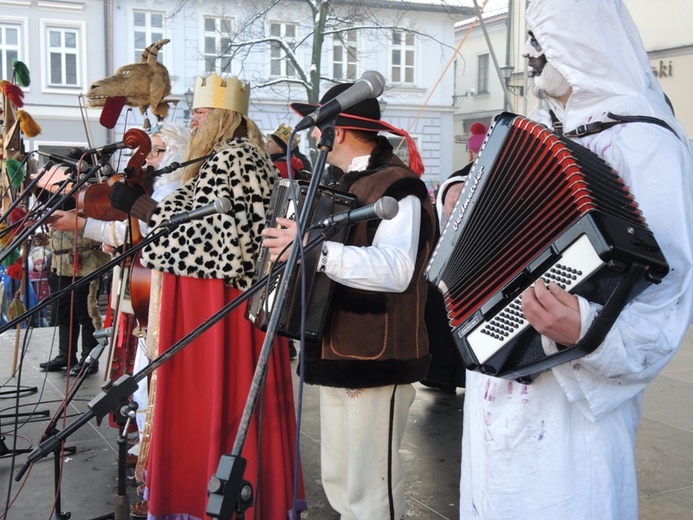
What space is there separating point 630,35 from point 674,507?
282cm

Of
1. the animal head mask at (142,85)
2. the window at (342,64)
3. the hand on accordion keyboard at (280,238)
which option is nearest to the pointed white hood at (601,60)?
the hand on accordion keyboard at (280,238)

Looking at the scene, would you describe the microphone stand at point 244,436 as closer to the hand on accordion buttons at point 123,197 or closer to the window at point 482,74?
the hand on accordion buttons at point 123,197

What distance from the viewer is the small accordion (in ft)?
9.14

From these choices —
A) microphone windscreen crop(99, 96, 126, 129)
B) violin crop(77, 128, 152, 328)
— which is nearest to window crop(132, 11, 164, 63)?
microphone windscreen crop(99, 96, 126, 129)

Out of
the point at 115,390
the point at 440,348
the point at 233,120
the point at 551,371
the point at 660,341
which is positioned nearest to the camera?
the point at 660,341

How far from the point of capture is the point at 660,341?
1.85m

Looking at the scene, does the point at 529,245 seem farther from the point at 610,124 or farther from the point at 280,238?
the point at 280,238

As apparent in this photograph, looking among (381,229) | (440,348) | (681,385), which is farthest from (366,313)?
(681,385)

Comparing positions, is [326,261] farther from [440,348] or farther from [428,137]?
[428,137]

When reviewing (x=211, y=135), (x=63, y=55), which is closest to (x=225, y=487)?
(x=211, y=135)

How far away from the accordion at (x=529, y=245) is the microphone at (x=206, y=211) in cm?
67

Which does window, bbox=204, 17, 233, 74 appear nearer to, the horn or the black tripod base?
the horn

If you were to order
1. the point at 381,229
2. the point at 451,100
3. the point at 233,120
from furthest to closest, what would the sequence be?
the point at 451,100 < the point at 233,120 < the point at 381,229

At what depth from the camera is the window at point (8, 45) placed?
2044cm
